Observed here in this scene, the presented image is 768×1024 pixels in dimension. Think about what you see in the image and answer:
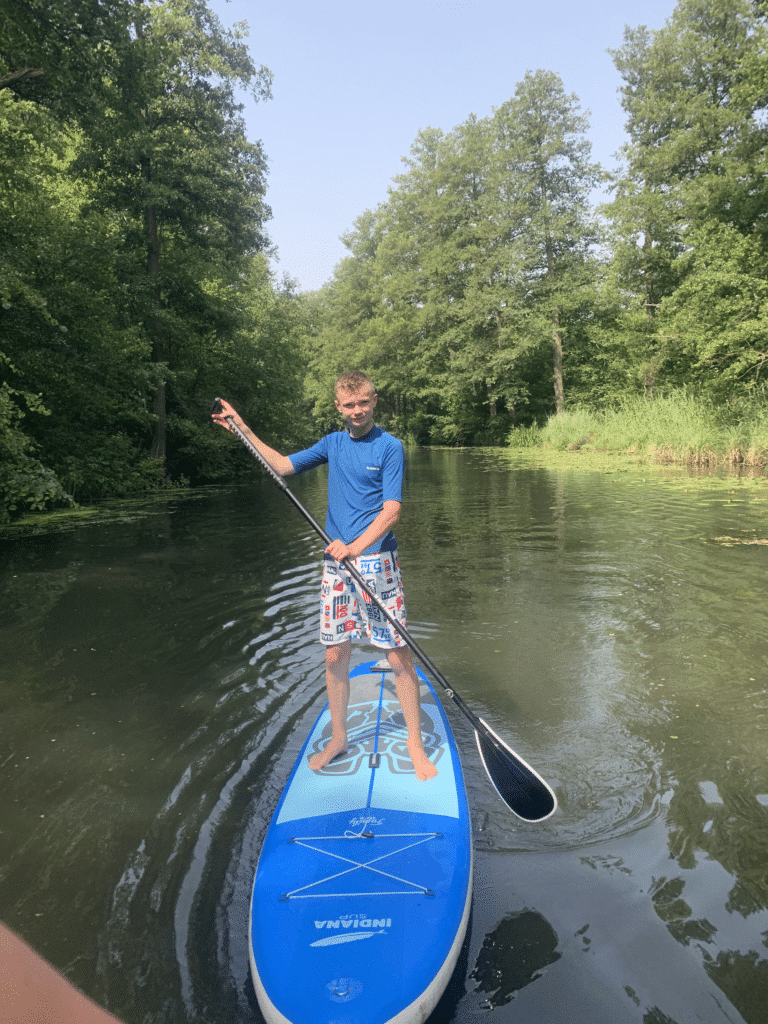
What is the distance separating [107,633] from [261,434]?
20.5m

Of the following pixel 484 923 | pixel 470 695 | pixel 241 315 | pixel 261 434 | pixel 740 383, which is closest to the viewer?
pixel 484 923

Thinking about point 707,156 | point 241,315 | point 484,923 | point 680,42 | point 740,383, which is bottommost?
point 484,923

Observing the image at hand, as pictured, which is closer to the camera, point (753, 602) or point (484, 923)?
point (484, 923)

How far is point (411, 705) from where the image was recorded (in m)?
3.34

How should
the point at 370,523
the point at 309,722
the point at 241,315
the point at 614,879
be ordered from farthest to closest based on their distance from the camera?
the point at 241,315 < the point at 309,722 < the point at 370,523 < the point at 614,879

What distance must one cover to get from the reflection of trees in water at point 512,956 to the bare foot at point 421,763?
749mm

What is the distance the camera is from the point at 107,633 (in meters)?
6.09

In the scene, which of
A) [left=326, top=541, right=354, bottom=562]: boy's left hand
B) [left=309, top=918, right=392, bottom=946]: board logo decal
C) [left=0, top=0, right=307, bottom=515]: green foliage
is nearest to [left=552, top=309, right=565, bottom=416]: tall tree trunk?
[left=0, top=0, right=307, bottom=515]: green foliage

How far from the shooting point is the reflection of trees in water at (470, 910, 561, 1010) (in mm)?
2225

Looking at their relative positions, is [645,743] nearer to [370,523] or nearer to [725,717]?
[725,717]

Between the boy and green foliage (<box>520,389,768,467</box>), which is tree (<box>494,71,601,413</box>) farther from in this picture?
the boy

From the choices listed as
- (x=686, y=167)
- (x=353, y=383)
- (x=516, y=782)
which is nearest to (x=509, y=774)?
(x=516, y=782)

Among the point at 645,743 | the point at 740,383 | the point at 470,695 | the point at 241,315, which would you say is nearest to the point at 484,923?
the point at 645,743

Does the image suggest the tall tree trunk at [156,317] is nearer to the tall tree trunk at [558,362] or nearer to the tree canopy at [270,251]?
the tree canopy at [270,251]
